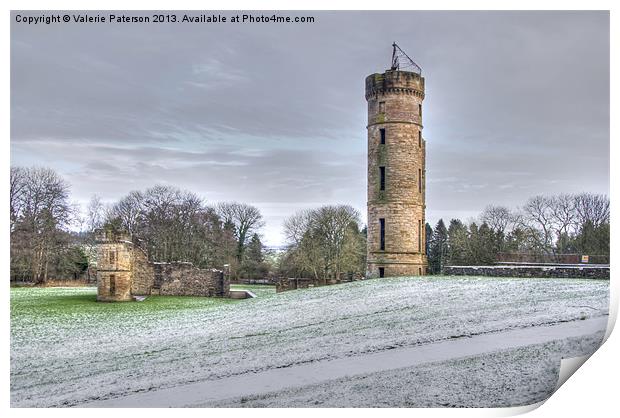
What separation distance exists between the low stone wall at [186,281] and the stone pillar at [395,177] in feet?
33.9

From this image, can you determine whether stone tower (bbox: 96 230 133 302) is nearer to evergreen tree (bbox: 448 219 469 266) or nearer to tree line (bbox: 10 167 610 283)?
tree line (bbox: 10 167 610 283)

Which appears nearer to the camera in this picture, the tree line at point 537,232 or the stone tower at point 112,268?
the stone tower at point 112,268

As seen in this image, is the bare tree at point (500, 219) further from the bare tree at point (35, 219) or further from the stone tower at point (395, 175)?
the bare tree at point (35, 219)

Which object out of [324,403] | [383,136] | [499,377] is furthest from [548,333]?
[383,136]

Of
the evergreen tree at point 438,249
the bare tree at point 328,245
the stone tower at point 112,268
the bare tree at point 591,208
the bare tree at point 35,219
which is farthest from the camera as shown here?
the evergreen tree at point 438,249

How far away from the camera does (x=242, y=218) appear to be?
56844 mm

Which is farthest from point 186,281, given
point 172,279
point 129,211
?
point 129,211

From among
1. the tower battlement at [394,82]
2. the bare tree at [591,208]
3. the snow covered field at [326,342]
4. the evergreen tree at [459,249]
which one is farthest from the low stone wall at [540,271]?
the evergreen tree at [459,249]

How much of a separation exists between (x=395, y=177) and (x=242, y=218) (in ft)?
101

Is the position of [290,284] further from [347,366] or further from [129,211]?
[347,366]

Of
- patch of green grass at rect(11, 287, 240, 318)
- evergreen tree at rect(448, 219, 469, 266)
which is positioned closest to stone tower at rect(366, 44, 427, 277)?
patch of green grass at rect(11, 287, 240, 318)

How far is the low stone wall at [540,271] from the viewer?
21172mm

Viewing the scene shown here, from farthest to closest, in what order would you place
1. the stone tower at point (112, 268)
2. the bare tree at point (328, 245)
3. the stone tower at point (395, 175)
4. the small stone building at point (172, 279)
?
the bare tree at point (328, 245) < the small stone building at point (172, 279) < the stone tower at point (112, 268) < the stone tower at point (395, 175)

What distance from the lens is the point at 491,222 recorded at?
170 feet
